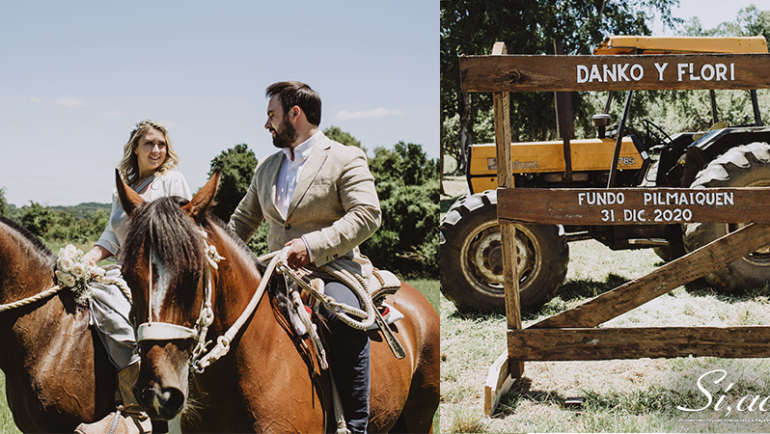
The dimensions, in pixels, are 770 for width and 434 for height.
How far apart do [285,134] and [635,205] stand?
253 cm

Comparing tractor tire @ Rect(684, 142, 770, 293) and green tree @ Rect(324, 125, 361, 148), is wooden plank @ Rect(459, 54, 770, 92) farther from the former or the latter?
green tree @ Rect(324, 125, 361, 148)

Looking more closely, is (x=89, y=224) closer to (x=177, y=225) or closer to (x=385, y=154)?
(x=385, y=154)

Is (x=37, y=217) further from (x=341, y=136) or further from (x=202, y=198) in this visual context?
(x=202, y=198)

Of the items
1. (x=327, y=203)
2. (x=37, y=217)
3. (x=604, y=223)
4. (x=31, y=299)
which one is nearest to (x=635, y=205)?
(x=604, y=223)

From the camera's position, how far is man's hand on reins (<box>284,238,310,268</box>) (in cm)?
268

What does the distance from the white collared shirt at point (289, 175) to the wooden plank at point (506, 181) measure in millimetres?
1804

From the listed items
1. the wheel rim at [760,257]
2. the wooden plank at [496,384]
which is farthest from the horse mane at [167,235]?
the wheel rim at [760,257]

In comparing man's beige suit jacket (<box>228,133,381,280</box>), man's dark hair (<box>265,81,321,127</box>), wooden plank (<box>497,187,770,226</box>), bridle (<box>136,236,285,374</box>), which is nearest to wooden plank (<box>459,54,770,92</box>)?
wooden plank (<box>497,187,770,226</box>)

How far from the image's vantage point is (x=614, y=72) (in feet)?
14.1

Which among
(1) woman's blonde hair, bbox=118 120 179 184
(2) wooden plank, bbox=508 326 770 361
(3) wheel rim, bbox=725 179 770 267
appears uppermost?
(1) woman's blonde hair, bbox=118 120 179 184

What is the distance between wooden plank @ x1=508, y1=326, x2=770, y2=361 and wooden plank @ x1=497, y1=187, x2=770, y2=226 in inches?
32.0

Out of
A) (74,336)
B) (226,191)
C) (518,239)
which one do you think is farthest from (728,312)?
(226,191)

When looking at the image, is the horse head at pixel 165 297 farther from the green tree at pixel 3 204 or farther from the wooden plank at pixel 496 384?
the green tree at pixel 3 204

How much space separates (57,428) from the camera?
3084 millimetres
